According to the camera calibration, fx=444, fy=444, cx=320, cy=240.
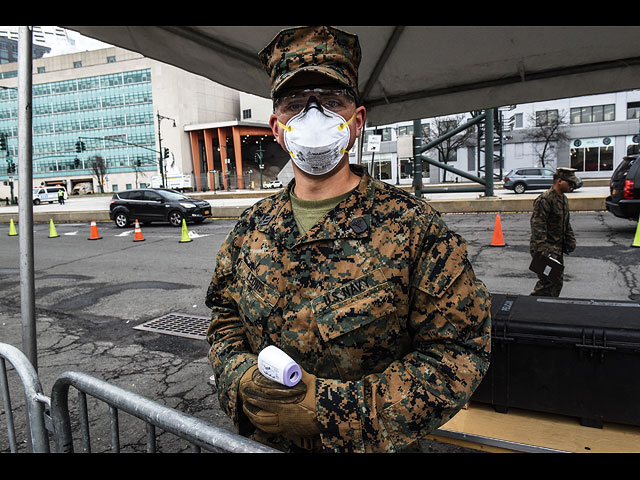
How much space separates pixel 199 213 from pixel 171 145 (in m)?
55.3

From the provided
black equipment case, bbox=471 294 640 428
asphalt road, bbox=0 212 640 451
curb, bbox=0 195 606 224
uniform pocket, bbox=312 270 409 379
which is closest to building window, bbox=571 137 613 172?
curb, bbox=0 195 606 224

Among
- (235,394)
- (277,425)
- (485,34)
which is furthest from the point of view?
(485,34)

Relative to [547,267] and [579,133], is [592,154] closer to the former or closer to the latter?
[579,133]

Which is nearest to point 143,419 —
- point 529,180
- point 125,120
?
point 529,180

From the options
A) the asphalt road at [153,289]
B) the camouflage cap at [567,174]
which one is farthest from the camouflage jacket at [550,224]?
the asphalt road at [153,289]

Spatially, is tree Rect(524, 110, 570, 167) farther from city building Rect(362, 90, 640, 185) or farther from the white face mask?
the white face mask

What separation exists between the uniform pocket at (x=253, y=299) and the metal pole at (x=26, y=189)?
5.81 ft

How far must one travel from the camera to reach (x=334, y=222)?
59.2 inches

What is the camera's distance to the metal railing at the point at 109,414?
1274mm

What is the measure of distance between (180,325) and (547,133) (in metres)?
43.0

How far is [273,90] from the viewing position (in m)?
1.61

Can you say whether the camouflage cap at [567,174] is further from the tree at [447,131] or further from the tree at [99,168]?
the tree at [99,168]
